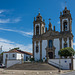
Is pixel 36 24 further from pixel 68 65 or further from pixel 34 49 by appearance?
pixel 68 65

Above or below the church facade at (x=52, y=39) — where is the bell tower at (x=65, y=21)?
above

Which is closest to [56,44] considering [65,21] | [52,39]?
[52,39]

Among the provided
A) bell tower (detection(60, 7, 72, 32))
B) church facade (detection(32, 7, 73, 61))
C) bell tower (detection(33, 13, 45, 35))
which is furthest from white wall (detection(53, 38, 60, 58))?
bell tower (detection(33, 13, 45, 35))

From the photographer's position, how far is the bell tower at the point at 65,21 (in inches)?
Result: 1783

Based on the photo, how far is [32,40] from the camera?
162ft

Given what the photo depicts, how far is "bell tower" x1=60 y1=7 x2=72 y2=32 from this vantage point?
45.3 m

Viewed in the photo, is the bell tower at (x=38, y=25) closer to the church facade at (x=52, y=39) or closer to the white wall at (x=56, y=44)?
the church facade at (x=52, y=39)

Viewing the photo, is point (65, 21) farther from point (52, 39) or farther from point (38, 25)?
point (38, 25)

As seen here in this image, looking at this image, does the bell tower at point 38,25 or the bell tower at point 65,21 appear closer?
the bell tower at point 65,21

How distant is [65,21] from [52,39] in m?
6.89

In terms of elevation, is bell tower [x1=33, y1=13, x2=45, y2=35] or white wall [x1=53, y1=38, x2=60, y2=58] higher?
bell tower [x1=33, y1=13, x2=45, y2=35]

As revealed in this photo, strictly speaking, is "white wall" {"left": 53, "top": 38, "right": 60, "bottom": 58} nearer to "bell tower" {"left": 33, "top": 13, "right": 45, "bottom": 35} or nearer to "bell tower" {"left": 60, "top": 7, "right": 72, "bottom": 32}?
"bell tower" {"left": 60, "top": 7, "right": 72, "bottom": 32}

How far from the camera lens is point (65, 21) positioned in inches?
1809

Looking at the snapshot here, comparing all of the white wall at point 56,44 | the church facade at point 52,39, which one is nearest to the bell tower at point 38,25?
the church facade at point 52,39
